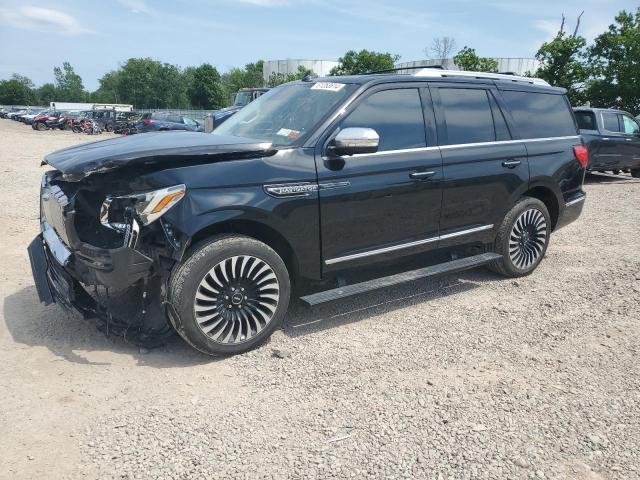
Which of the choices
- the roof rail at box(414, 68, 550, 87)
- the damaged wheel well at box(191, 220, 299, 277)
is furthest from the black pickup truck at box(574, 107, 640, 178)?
the damaged wheel well at box(191, 220, 299, 277)

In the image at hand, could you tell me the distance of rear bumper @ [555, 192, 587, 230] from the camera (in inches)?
225

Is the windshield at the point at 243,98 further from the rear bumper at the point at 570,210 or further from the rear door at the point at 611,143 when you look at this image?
the rear bumper at the point at 570,210

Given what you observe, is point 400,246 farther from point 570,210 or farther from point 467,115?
point 570,210

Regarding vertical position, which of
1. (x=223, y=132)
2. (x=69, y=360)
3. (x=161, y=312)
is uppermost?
(x=223, y=132)

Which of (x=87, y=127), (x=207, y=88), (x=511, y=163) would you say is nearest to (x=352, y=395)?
(x=511, y=163)

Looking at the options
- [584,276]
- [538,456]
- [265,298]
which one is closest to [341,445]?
[538,456]

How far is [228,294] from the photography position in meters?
3.62

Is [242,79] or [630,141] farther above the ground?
[242,79]

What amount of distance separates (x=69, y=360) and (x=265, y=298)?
4.62 feet

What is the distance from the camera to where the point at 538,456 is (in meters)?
2.73

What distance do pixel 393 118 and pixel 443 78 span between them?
822 mm

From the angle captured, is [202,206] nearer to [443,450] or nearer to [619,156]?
[443,450]

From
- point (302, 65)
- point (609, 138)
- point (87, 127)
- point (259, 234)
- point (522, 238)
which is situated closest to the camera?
point (259, 234)

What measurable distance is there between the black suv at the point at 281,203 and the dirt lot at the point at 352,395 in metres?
0.34
